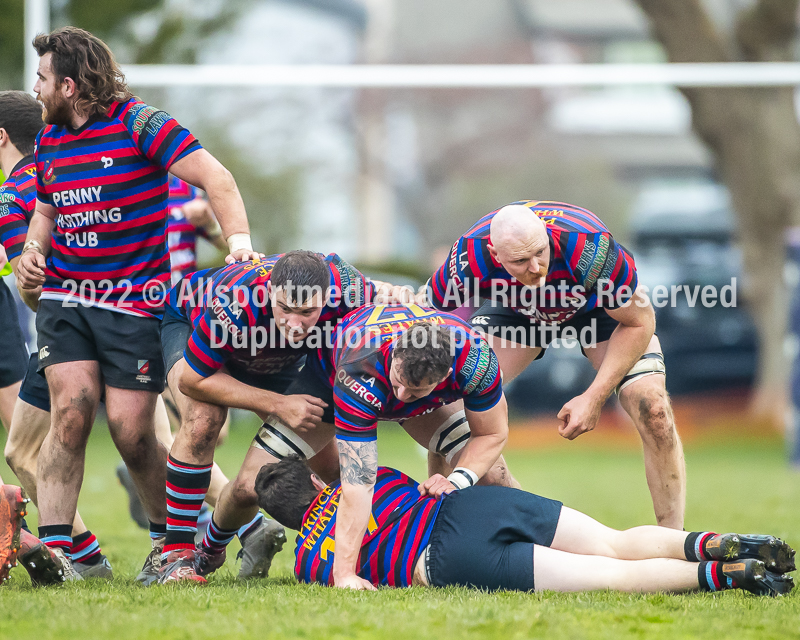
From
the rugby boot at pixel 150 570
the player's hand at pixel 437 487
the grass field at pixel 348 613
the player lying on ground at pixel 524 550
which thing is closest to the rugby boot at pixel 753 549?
the player lying on ground at pixel 524 550

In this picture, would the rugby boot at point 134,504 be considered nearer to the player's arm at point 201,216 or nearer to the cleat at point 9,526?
the player's arm at point 201,216

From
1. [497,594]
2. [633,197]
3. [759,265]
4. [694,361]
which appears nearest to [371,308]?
[497,594]

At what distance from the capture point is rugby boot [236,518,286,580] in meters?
4.80

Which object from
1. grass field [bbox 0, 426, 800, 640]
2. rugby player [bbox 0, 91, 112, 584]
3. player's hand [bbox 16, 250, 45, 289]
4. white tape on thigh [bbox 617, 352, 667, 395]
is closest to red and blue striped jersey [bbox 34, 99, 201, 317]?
player's hand [bbox 16, 250, 45, 289]

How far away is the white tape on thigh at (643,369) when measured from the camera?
4.93 metres

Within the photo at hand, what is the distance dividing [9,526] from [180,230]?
288cm

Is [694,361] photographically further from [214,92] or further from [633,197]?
[214,92]

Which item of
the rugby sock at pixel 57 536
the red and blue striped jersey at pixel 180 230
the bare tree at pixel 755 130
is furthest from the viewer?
the bare tree at pixel 755 130

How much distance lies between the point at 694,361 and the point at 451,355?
549 inches

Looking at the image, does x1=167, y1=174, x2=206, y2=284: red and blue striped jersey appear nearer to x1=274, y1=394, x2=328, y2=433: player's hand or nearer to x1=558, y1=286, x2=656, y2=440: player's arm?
x1=274, y1=394, x2=328, y2=433: player's hand

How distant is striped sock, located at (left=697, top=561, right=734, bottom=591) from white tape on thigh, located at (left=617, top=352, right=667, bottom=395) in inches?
50.1

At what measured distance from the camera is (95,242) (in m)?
4.68

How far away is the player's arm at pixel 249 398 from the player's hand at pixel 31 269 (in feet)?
2.72

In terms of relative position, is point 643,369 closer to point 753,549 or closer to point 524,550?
point 753,549
